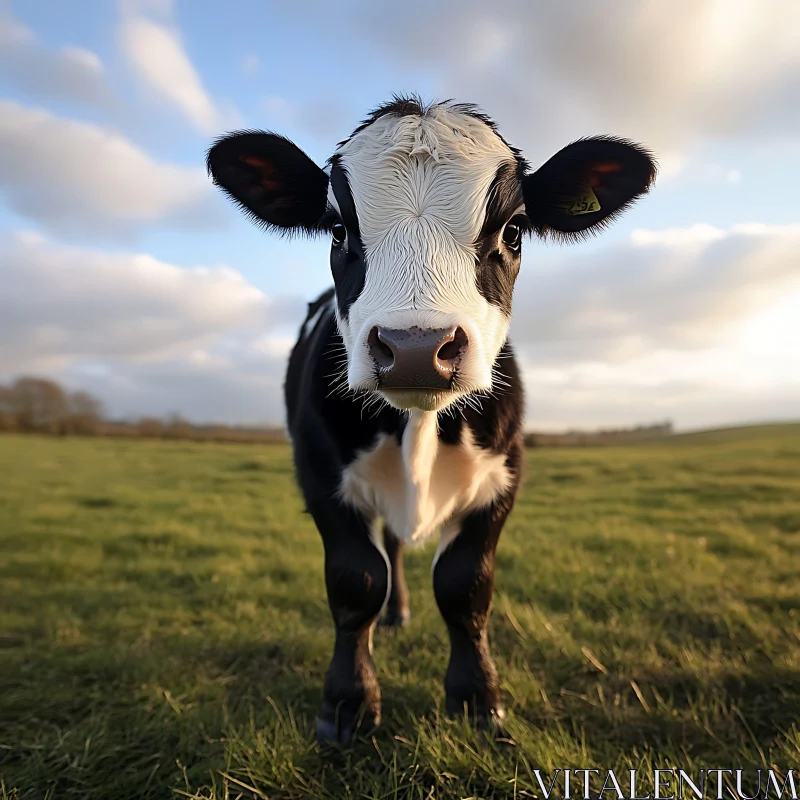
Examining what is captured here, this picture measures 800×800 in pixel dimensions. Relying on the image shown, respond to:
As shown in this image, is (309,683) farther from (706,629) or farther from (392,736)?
(706,629)

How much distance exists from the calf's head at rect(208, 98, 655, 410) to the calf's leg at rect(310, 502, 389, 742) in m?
0.90

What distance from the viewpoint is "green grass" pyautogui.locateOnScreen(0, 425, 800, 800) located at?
2279 mm

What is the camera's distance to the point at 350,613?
271cm

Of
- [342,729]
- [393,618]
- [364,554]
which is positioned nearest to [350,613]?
[364,554]

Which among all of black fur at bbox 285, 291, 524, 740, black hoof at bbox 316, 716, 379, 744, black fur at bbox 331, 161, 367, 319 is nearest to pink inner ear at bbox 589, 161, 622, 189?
black fur at bbox 285, 291, 524, 740

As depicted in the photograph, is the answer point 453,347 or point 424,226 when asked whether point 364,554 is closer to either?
point 453,347

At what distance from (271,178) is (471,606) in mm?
2285

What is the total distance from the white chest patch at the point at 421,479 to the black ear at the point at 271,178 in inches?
49.2

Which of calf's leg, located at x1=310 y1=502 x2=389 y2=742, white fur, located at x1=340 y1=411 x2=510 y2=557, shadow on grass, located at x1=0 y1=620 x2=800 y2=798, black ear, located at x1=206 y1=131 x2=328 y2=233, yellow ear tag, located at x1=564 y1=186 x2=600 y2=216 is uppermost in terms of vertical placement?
black ear, located at x1=206 y1=131 x2=328 y2=233

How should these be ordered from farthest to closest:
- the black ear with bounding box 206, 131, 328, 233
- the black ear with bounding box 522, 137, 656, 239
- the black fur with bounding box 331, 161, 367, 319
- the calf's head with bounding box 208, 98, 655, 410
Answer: the black ear with bounding box 206, 131, 328, 233
the black ear with bounding box 522, 137, 656, 239
the black fur with bounding box 331, 161, 367, 319
the calf's head with bounding box 208, 98, 655, 410

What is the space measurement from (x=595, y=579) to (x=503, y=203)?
3718 mm

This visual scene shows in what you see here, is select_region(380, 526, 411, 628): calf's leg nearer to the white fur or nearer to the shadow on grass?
the shadow on grass

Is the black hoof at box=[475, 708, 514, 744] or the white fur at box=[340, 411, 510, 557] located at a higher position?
the white fur at box=[340, 411, 510, 557]

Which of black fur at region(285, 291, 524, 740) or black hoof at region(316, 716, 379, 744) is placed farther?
black fur at region(285, 291, 524, 740)
